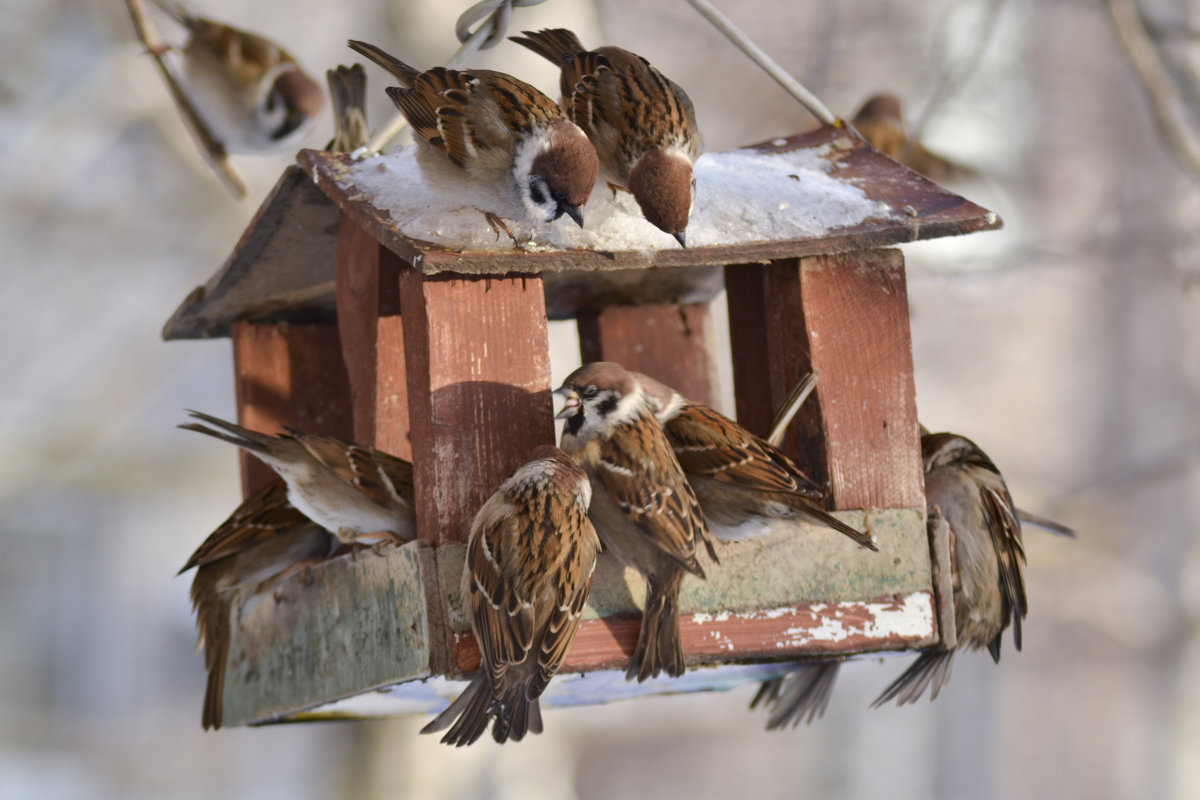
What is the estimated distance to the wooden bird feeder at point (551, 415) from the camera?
6.28 feet

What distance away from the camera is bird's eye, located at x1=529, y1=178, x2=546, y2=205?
1.92 m

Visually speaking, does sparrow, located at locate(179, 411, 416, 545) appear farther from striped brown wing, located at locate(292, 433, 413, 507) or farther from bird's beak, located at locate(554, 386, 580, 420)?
bird's beak, located at locate(554, 386, 580, 420)

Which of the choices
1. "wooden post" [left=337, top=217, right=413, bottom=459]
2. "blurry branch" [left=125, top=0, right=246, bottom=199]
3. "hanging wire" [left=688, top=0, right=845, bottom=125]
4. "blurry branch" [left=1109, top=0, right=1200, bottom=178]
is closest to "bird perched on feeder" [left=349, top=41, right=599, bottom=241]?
"wooden post" [left=337, top=217, right=413, bottom=459]

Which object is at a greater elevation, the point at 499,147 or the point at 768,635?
the point at 499,147

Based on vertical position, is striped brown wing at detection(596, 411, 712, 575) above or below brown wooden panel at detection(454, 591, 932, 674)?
above

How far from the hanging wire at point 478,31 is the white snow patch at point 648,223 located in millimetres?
45

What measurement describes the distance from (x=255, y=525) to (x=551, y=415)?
30.7 inches

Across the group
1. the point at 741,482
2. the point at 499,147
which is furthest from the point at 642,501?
the point at 499,147

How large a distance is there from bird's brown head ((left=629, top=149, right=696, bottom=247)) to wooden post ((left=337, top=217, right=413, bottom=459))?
0.52 metres

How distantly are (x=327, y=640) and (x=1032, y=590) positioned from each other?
4.85 metres

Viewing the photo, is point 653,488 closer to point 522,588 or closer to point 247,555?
point 522,588

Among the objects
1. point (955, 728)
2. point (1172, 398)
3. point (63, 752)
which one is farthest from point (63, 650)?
point (1172, 398)

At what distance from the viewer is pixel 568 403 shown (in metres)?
2.09

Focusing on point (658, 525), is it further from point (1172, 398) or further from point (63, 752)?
point (1172, 398)
